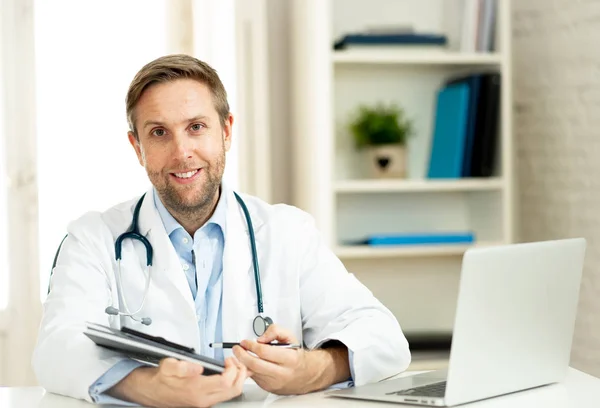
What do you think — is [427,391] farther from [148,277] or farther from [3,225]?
[3,225]

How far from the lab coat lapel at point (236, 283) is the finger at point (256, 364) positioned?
0.34m

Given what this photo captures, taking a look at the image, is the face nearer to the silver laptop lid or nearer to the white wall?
the silver laptop lid

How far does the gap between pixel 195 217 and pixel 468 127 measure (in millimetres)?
1354

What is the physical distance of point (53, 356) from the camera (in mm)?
1473

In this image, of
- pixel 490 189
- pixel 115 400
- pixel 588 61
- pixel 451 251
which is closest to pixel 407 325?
pixel 451 251

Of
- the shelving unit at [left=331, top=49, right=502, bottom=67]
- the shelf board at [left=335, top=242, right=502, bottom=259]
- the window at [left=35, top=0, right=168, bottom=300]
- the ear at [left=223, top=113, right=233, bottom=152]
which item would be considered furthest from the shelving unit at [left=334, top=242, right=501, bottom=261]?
the ear at [left=223, top=113, right=233, bottom=152]

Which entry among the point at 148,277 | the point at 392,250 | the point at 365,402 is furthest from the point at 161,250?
the point at 392,250

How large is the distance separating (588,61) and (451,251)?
2.49ft

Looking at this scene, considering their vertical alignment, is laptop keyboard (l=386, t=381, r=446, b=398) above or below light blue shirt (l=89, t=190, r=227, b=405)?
below

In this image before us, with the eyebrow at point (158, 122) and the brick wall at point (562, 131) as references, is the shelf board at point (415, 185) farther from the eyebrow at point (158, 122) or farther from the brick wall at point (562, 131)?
the eyebrow at point (158, 122)

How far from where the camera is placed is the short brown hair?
1.81 metres

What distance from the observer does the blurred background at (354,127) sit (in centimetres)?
285

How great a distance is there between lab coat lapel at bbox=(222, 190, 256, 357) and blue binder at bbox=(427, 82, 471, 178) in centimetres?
123

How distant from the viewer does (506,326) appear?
4.36ft
